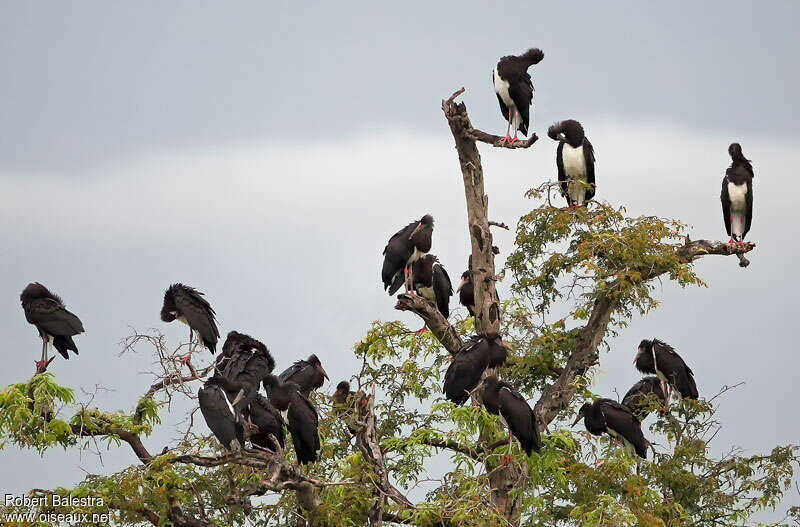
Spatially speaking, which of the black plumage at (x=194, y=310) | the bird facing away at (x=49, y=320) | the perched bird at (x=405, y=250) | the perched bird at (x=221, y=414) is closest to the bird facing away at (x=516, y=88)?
the perched bird at (x=405, y=250)

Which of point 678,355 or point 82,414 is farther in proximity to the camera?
point 678,355

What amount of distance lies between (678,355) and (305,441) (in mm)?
6292

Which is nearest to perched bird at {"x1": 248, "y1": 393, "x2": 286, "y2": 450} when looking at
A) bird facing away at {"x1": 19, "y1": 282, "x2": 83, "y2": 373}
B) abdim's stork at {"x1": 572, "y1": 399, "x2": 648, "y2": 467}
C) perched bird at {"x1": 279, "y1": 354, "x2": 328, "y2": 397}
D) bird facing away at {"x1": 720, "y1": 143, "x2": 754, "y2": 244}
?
perched bird at {"x1": 279, "y1": 354, "x2": 328, "y2": 397}

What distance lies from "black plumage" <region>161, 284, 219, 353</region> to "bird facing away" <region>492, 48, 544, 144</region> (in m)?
4.61

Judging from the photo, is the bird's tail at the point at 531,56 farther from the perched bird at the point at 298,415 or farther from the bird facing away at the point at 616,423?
the perched bird at the point at 298,415

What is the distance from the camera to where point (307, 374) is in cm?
1373

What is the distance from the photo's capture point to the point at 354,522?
11250 mm

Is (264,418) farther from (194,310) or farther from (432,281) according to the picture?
(432,281)

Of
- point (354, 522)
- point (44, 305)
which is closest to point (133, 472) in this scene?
point (354, 522)

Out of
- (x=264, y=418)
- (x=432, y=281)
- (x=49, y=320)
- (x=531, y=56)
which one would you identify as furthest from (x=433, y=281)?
(x=49, y=320)

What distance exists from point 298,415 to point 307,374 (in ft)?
8.53

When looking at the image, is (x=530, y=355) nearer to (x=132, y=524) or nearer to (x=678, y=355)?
(x=678, y=355)

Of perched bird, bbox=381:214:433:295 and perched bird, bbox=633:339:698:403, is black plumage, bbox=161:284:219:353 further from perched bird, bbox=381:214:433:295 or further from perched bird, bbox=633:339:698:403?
perched bird, bbox=633:339:698:403

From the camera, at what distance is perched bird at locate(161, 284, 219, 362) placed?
1361 cm
